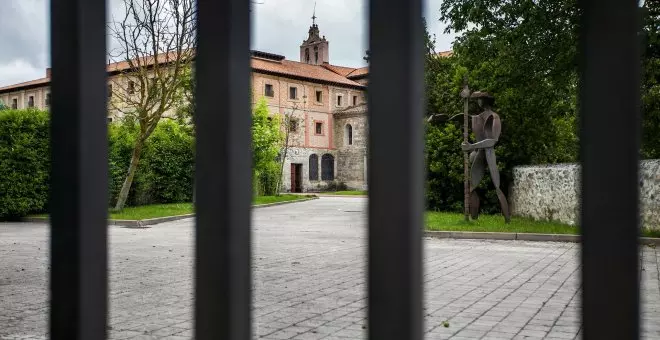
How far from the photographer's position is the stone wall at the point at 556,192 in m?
12.7

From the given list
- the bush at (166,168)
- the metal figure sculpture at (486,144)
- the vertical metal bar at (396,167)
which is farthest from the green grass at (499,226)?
the bush at (166,168)

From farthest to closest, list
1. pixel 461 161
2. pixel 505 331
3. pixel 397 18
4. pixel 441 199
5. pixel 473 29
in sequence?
pixel 441 199, pixel 461 161, pixel 473 29, pixel 505 331, pixel 397 18

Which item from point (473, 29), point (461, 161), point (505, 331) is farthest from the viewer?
point (461, 161)

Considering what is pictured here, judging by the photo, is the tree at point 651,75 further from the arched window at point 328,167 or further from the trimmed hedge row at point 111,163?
the arched window at point 328,167

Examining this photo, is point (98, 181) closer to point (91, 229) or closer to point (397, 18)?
point (91, 229)

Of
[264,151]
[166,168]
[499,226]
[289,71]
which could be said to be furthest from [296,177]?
[499,226]

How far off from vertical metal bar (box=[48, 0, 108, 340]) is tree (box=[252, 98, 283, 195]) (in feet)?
96.7

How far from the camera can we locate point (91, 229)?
2.90ft

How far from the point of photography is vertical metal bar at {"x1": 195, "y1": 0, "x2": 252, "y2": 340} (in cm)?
80

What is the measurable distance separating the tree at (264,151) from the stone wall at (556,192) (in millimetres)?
15068

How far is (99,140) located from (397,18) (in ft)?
1.51

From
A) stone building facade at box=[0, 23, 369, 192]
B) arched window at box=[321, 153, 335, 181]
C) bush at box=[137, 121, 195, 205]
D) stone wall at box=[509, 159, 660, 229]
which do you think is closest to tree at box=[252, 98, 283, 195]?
bush at box=[137, 121, 195, 205]

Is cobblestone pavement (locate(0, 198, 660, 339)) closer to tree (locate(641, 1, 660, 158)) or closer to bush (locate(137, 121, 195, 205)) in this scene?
tree (locate(641, 1, 660, 158))

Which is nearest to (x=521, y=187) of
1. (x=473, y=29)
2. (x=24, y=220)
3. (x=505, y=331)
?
(x=473, y=29)
